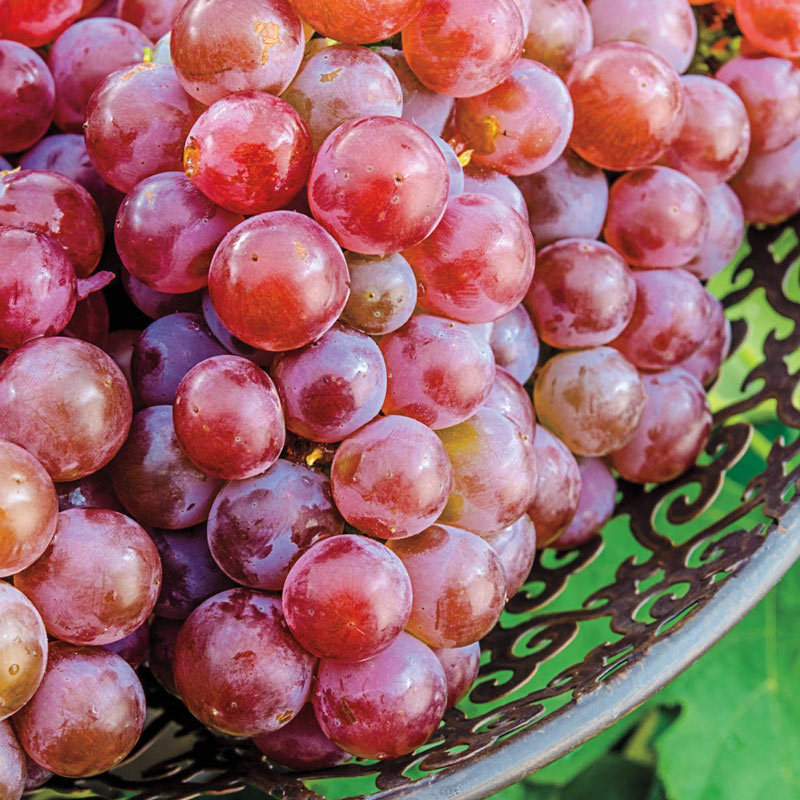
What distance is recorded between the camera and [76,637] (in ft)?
1.47

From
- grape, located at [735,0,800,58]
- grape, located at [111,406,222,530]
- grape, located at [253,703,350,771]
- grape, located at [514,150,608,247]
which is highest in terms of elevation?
grape, located at [735,0,800,58]

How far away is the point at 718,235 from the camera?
69 cm

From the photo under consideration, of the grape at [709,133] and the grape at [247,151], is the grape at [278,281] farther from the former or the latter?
the grape at [709,133]

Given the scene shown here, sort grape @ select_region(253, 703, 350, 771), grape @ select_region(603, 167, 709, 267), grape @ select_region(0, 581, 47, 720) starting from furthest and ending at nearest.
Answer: grape @ select_region(603, 167, 709, 267) → grape @ select_region(253, 703, 350, 771) → grape @ select_region(0, 581, 47, 720)

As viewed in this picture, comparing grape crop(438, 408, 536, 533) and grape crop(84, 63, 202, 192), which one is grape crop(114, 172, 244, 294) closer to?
grape crop(84, 63, 202, 192)

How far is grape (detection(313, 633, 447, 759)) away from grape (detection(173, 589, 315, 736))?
0.02m

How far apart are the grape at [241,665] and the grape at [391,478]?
0.25 feet

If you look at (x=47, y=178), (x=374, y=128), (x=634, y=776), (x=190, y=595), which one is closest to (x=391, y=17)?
(x=374, y=128)

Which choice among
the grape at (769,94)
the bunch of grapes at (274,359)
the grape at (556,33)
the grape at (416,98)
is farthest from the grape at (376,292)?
the grape at (769,94)

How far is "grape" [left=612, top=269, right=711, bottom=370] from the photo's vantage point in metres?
0.64

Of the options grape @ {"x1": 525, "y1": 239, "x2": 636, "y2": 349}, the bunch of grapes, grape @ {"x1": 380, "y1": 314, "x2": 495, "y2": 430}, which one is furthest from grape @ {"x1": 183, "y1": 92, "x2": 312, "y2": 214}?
grape @ {"x1": 525, "y1": 239, "x2": 636, "y2": 349}

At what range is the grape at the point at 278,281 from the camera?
431 mm

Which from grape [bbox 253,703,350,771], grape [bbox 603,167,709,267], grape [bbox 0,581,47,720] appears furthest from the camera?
grape [bbox 603,167,709,267]

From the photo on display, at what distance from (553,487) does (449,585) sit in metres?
0.14
